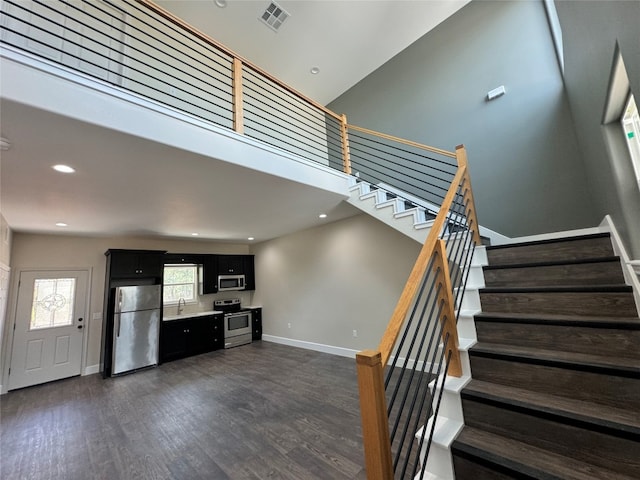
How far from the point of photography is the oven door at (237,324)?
20.0 feet

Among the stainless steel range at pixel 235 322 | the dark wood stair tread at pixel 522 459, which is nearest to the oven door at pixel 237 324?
the stainless steel range at pixel 235 322

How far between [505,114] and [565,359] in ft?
10.7

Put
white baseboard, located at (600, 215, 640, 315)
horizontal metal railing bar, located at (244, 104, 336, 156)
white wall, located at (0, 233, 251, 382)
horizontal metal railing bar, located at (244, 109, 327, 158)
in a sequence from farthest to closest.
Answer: white wall, located at (0, 233, 251, 382) → horizontal metal railing bar, located at (244, 104, 336, 156) → horizontal metal railing bar, located at (244, 109, 327, 158) → white baseboard, located at (600, 215, 640, 315)

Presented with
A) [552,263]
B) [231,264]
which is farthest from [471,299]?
[231,264]

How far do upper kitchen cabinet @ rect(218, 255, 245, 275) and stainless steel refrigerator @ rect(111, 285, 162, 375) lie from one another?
1593mm

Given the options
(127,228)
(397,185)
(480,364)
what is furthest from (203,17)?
(480,364)

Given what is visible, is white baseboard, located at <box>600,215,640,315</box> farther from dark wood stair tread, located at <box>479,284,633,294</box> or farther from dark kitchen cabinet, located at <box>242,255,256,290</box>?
dark kitchen cabinet, located at <box>242,255,256,290</box>

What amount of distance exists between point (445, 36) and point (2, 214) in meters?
6.81

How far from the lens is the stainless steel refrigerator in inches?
185

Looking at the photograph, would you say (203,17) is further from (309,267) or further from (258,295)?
(258,295)

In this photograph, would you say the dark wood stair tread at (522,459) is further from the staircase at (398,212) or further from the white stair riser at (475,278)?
the staircase at (398,212)

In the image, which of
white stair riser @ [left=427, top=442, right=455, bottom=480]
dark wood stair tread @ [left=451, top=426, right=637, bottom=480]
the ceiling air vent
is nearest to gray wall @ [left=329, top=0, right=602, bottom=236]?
the ceiling air vent

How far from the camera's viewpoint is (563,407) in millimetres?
1342

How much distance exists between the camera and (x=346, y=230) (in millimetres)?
5055
